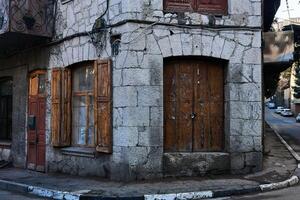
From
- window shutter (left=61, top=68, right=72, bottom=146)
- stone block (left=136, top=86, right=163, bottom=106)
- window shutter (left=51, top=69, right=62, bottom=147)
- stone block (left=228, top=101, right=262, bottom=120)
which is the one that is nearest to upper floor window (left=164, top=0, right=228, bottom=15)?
stone block (left=136, top=86, right=163, bottom=106)

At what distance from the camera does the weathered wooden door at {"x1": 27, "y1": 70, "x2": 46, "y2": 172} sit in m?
12.9

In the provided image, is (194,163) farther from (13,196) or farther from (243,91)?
(13,196)

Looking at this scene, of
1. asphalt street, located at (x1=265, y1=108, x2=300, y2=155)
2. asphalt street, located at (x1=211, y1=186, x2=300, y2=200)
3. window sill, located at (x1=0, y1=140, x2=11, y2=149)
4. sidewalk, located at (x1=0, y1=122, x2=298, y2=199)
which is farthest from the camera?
asphalt street, located at (x1=265, y1=108, x2=300, y2=155)

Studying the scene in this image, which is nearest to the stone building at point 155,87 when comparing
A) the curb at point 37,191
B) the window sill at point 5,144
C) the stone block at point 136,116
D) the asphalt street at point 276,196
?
the stone block at point 136,116

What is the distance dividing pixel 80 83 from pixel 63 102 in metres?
0.67

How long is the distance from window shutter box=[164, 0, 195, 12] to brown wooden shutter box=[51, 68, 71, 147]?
10.8ft

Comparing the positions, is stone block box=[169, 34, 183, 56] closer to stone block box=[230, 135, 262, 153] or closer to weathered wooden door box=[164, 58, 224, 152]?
weathered wooden door box=[164, 58, 224, 152]

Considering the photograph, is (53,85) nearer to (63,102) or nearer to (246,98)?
(63,102)

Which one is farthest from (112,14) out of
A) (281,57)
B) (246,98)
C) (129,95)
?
(281,57)

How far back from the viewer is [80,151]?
37.3 ft

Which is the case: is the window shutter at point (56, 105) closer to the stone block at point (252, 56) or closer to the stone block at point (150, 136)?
the stone block at point (150, 136)

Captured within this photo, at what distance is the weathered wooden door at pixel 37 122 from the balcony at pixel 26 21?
1.12 m

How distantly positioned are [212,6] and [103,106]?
3503 millimetres

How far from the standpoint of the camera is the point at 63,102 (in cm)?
1203
